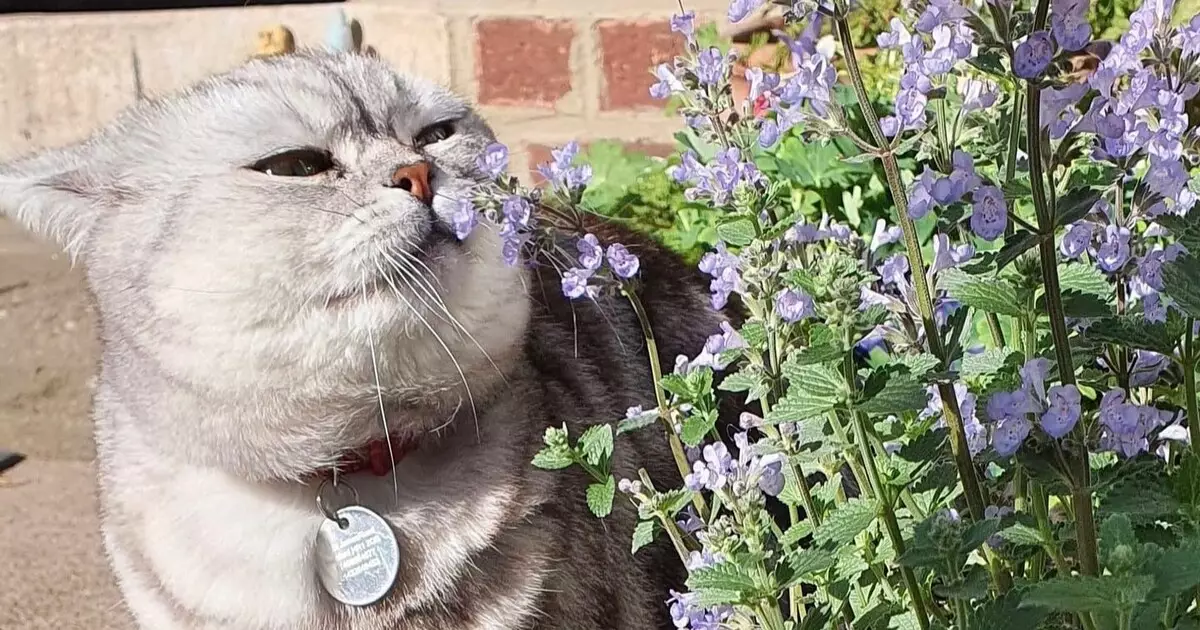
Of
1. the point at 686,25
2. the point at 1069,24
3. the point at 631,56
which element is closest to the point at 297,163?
the point at 686,25

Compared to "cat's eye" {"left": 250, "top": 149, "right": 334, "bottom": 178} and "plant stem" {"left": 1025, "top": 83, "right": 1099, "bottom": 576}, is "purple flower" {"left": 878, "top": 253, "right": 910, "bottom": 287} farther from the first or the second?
"cat's eye" {"left": 250, "top": 149, "right": 334, "bottom": 178}

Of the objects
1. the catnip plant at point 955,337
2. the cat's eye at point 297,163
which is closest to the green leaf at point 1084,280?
the catnip plant at point 955,337

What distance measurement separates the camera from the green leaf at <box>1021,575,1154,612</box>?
0.39 meters

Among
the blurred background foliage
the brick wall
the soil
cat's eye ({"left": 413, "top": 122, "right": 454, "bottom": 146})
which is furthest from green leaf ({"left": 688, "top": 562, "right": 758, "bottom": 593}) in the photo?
the soil

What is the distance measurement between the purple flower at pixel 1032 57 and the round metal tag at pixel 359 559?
58 centimetres

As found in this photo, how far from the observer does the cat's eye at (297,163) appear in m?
0.78

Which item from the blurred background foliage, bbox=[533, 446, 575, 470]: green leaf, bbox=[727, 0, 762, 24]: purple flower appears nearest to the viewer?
bbox=[727, 0, 762, 24]: purple flower

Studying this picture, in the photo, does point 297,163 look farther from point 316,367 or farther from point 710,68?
point 710,68

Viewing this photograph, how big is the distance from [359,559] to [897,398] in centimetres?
47

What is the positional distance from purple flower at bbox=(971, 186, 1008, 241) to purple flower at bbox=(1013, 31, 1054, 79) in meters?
0.06

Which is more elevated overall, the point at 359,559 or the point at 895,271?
the point at 895,271

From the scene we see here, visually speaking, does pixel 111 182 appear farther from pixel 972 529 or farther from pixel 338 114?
pixel 972 529

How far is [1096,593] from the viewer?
400 millimetres

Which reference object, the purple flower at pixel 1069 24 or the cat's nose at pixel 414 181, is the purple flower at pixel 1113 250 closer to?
the purple flower at pixel 1069 24
